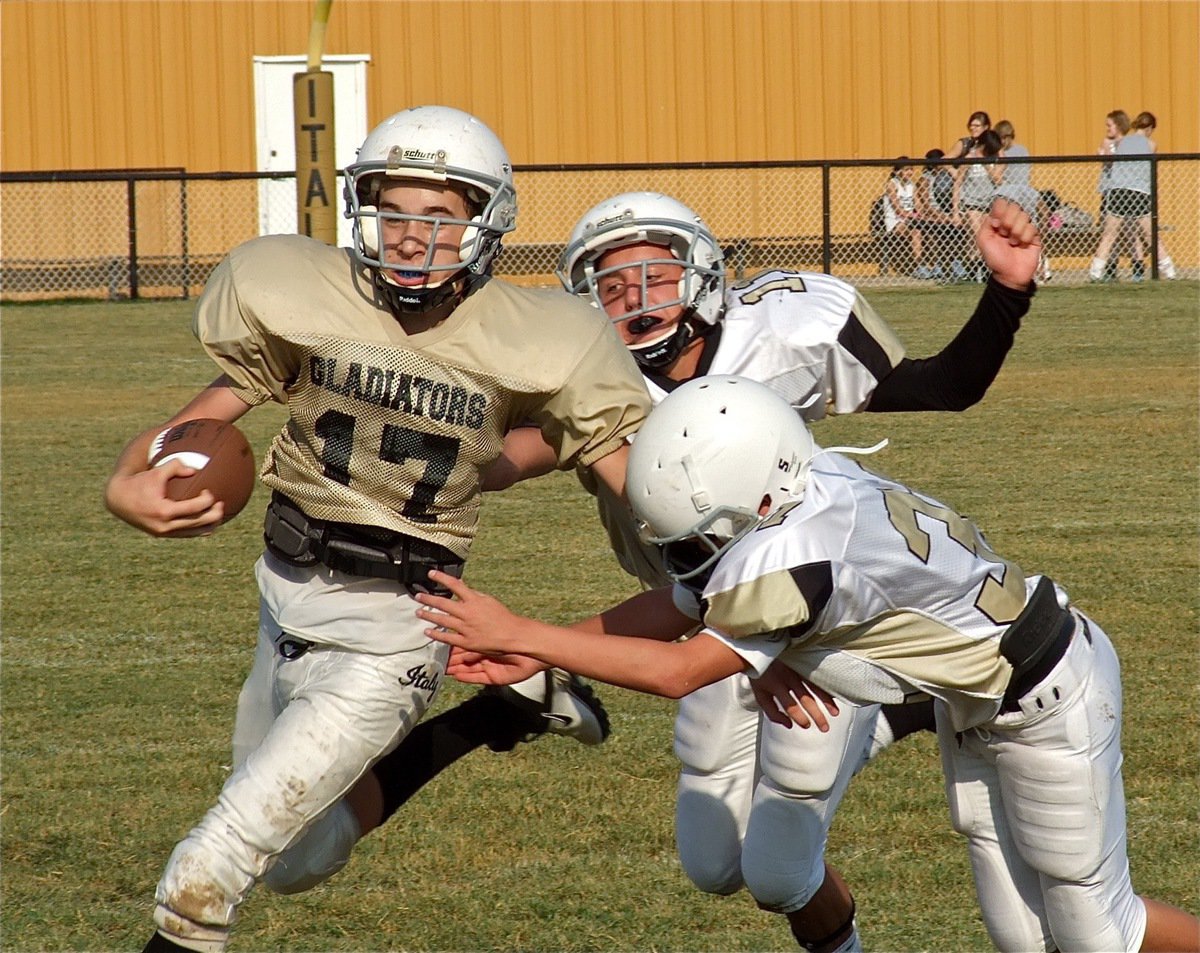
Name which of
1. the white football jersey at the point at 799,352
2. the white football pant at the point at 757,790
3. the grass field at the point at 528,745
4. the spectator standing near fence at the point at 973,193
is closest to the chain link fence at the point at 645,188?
the spectator standing near fence at the point at 973,193

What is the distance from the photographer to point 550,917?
3.97 metres

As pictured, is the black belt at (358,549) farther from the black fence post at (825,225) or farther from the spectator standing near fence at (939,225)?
the spectator standing near fence at (939,225)

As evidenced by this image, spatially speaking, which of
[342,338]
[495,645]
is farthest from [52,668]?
[495,645]

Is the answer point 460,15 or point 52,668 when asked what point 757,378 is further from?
point 460,15

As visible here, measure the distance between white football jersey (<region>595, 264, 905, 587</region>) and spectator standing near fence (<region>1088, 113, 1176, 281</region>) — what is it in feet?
43.2

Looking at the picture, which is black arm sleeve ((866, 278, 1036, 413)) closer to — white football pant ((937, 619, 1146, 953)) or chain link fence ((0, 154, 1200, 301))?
white football pant ((937, 619, 1146, 953))

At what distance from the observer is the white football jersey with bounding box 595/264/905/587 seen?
3.91 metres

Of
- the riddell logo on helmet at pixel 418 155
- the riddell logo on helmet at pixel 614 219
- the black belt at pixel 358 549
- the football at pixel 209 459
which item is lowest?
the black belt at pixel 358 549

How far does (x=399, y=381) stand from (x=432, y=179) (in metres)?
0.40

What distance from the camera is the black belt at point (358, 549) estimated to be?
3.43 m

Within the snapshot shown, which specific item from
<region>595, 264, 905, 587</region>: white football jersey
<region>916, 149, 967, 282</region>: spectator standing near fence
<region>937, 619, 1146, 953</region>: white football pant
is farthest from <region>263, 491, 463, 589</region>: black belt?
<region>916, 149, 967, 282</region>: spectator standing near fence

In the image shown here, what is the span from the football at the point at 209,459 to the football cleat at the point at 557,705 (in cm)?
96

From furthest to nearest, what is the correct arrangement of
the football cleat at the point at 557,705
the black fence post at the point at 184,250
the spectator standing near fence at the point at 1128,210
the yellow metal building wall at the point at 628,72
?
1. the yellow metal building wall at the point at 628,72
2. the black fence post at the point at 184,250
3. the spectator standing near fence at the point at 1128,210
4. the football cleat at the point at 557,705

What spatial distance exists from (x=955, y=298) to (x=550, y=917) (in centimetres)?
1199
